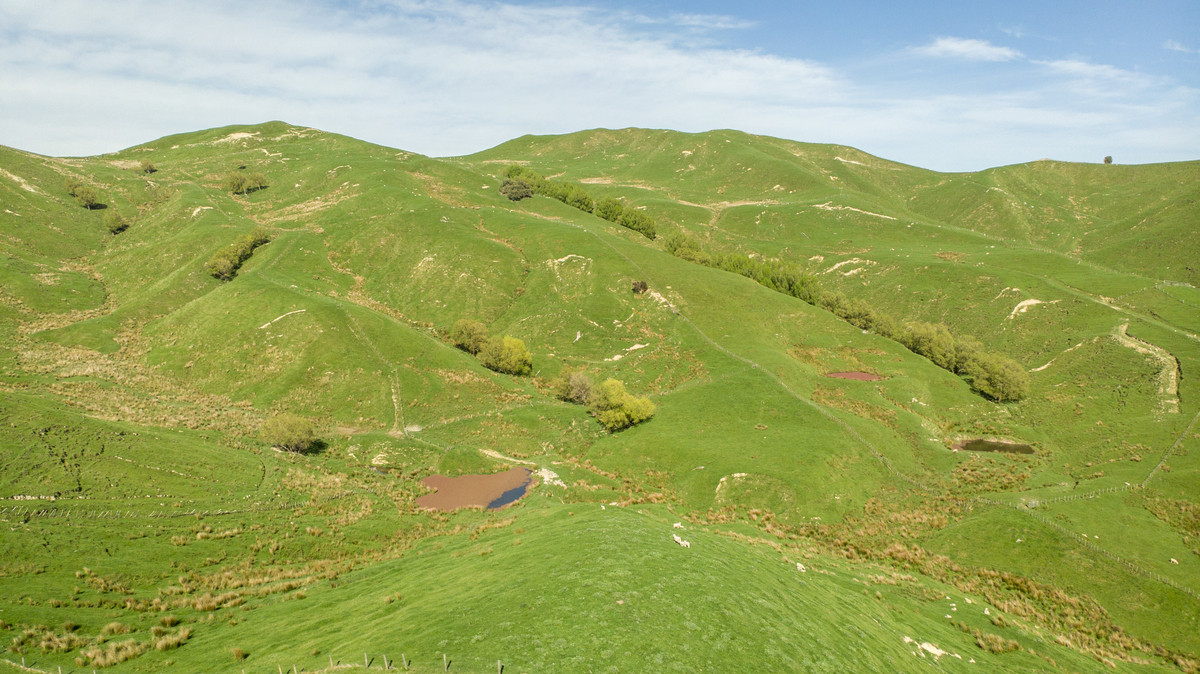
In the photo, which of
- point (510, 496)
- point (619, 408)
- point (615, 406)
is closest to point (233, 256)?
point (510, 496)

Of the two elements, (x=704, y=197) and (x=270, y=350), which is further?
(x=704, y=197)

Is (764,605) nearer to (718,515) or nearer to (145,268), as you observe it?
(718,515)

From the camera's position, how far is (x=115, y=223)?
97.8 meters

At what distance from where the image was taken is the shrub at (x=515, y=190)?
127 meters

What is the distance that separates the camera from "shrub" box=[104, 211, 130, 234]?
97250 mm

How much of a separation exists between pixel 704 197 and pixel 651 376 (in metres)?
124

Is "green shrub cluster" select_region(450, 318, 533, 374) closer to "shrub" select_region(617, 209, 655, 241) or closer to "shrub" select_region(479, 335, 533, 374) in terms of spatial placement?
"shrub" select_region(479, 335, 533, 374)

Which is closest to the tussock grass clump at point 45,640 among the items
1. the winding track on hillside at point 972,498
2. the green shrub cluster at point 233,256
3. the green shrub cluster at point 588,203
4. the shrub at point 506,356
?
the shrub at point 506,356

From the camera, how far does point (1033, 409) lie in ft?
207

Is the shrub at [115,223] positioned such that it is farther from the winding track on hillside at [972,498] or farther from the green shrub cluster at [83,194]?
the winding track on hillside at [972,498]

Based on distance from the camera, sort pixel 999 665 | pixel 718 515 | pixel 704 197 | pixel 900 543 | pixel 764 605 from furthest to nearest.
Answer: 1. pixel 704 197
2. pixel 718 515
3. pixel 900 543
4. pixel 999 665
5. pixel 764 605

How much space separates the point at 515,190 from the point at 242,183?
2556 inches

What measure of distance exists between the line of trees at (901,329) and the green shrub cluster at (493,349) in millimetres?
46433

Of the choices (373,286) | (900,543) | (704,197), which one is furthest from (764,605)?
(704,197)
